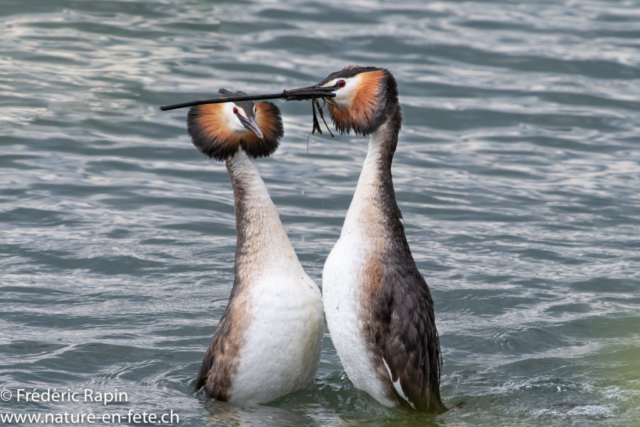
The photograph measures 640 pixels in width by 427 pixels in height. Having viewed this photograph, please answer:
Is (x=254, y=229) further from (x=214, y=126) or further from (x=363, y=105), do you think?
(x=363, y=105)

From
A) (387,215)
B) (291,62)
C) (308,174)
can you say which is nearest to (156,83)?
(291,62)

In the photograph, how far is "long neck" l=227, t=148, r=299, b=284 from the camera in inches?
266

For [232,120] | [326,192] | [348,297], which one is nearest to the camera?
[348,297]

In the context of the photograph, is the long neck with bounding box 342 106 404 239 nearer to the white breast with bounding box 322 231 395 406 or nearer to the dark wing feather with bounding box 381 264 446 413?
the white breast with bounding box 322 231 395 406

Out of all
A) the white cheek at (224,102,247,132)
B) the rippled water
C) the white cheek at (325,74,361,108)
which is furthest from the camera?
the rippled water

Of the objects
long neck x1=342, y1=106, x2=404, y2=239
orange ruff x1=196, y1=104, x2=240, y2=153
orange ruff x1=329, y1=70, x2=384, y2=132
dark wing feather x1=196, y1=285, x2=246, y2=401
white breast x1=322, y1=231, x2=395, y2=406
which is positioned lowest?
dark wing feather x1=196, y1=285, x2=246, y2=401

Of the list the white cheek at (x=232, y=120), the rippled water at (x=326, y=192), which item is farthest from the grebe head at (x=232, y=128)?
the rippled water at (x=326, y=192)

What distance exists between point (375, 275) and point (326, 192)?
5030 mm

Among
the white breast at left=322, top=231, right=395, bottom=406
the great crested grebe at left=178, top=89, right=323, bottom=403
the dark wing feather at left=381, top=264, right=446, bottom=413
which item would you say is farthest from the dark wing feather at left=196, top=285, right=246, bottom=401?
the dark wing feather at left=381, top=264, right=446, bottom=413

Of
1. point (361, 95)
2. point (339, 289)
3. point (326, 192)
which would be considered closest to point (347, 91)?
point (361, 95)

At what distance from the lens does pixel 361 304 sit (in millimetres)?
6438

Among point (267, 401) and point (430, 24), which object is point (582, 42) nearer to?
point (430, 24)

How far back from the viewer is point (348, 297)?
6426mm

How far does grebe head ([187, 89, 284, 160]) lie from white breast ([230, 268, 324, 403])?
3.10 feet
